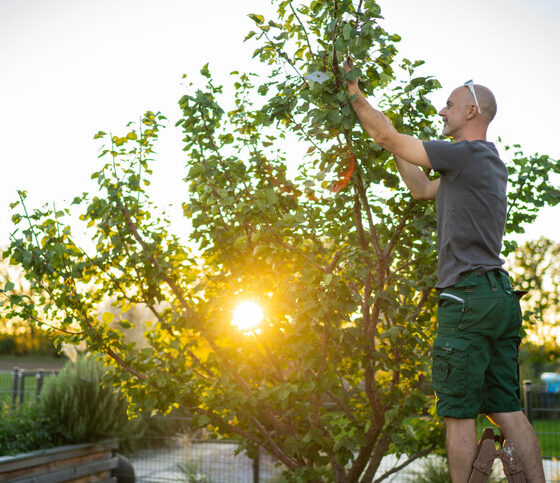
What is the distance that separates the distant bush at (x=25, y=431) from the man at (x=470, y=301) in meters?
4.40

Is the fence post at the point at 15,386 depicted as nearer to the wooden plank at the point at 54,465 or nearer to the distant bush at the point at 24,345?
the wooden plank at the point at 54,465

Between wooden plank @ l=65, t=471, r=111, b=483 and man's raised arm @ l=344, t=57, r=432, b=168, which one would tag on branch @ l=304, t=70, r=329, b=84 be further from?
wooden plank @ l=65, t=471, r=111, b=483

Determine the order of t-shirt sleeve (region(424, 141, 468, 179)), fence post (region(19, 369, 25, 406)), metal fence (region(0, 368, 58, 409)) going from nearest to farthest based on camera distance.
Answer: t-shirt sleeve (region(424, 141, 468, 179)) < metal fence (region(0, 368, 58, 409)) < fence post (region(19, 369, 25, 406))

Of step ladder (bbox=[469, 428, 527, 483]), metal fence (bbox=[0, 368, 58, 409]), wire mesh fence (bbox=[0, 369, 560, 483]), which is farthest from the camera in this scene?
metal fence (bbox=[0, 368, 58, 409])

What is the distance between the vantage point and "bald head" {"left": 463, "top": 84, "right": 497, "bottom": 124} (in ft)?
7.39

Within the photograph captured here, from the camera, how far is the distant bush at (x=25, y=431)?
518 centimetres

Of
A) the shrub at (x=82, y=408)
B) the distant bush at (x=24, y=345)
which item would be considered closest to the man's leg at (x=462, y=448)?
the shrub at (x=82, y=408)

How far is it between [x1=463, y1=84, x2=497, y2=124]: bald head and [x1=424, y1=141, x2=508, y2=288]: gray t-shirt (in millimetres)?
183

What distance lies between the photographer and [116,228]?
12.3 feet

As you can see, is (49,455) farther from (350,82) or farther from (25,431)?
(350,82)

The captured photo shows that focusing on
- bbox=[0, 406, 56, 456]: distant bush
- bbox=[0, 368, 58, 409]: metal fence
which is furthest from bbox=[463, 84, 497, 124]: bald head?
bbox=[0, 368, 58, 409]: metal fence

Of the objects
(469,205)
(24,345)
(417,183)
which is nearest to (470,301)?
(469,205)

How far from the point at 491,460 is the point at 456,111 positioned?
4.33 feet

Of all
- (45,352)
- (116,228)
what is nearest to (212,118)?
(116,228)
